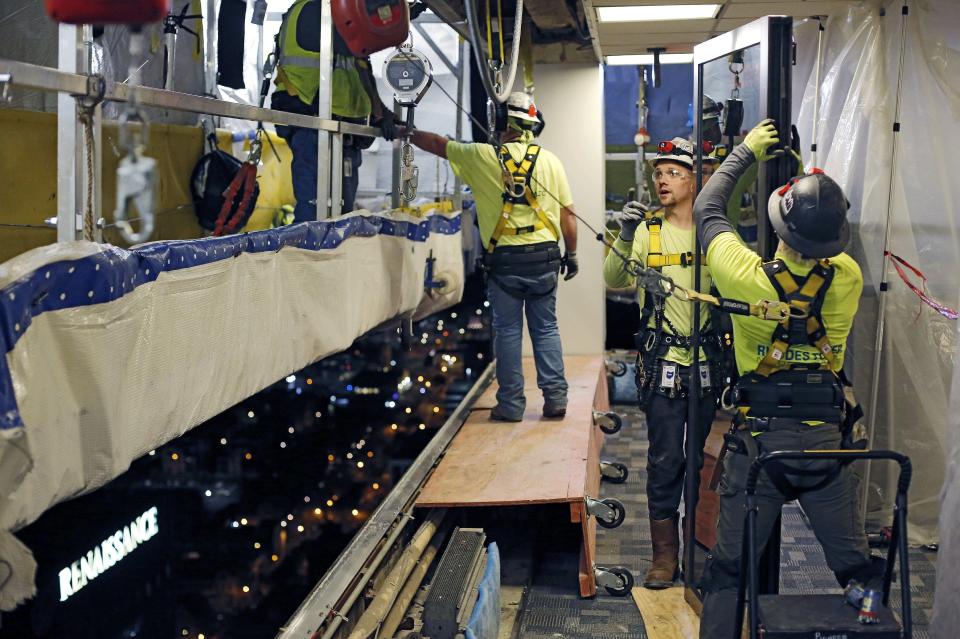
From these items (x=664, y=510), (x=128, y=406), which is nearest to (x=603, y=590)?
(x=664, y=510)

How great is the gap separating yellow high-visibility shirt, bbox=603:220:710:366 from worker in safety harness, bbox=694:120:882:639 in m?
0.97

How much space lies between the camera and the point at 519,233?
6.16 metres

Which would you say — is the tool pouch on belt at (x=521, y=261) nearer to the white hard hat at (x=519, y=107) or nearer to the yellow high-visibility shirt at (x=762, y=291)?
the white hard hat at (x=519, y=107)

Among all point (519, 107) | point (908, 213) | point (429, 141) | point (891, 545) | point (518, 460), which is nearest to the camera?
point (891, 545)

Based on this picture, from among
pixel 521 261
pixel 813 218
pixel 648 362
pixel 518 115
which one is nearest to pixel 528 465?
pixel 648 362

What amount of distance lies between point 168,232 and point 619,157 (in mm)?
7504

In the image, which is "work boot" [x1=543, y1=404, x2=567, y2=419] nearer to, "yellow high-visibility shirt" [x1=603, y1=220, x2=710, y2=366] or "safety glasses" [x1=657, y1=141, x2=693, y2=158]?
"yellow high-visibility shirt" [x1=603, y1=220, x2=710, y2=366]

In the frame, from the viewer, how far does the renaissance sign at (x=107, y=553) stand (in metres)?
4.13

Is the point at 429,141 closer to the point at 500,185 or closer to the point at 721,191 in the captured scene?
the point at 500,185

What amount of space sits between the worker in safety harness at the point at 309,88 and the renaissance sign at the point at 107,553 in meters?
1.67

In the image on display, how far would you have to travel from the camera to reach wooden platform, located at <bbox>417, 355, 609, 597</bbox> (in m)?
4.98

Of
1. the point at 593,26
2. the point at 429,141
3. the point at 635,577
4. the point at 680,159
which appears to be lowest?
the point at 635,577

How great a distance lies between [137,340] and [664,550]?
3.02 m

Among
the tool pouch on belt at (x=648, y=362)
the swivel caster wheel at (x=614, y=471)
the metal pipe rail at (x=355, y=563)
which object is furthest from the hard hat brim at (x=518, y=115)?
the swivel caster wheel at (x=614, y=471)
